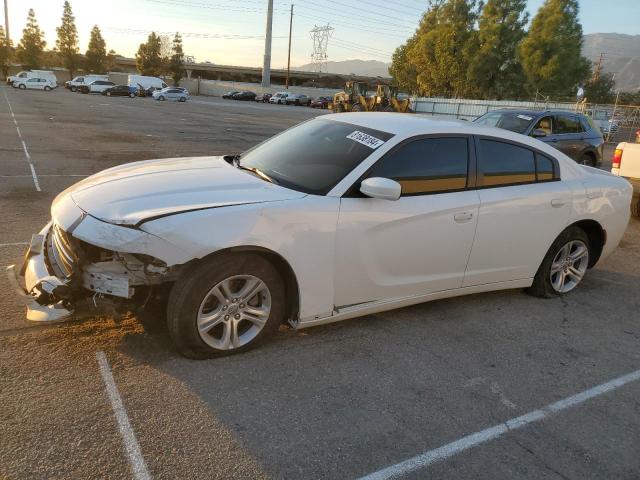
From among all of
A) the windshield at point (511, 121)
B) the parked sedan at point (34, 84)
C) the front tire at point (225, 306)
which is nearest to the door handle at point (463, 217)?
the front tire at point (225, 306)

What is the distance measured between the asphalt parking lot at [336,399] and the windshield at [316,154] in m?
1.13

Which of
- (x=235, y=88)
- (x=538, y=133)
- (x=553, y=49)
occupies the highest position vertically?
(x=553, y=49)

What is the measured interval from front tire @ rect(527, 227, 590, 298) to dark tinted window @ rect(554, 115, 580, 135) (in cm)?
691

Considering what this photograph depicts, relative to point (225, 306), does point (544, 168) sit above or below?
above

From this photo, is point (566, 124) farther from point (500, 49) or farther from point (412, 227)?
point (500, 49)

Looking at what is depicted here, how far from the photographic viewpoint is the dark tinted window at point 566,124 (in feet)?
36.9

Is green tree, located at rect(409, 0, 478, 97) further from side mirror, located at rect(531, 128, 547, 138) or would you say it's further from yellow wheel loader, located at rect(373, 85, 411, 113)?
side mirror, located at rect(531, 128, 547, 138)

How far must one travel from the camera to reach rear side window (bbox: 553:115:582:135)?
442 inches

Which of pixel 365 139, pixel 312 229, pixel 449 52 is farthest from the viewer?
pixel 449 52

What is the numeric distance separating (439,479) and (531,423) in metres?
0.83

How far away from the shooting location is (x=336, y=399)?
3.13m

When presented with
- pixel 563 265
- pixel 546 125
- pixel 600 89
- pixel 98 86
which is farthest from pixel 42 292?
pixel 600 89

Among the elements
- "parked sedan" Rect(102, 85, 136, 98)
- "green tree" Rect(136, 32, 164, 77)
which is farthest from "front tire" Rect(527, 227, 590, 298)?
"green tree" Rect(136, 32, 164, 77)

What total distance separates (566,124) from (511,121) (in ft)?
4.78
